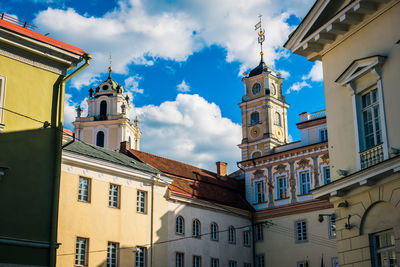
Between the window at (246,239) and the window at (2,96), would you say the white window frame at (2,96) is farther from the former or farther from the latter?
the window at (246,239)

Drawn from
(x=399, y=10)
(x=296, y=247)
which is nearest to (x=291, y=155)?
(x=296, y=247)

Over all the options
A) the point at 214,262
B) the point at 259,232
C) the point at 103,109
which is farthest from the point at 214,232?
Result: the point at 103,109

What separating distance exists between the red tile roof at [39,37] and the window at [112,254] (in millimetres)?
15247

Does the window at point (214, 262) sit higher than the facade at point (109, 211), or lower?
lower

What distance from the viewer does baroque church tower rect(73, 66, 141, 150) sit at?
88.1 m

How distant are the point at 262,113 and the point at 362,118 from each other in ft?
139

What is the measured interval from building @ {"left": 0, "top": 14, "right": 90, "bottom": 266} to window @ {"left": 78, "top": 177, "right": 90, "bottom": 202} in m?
12.8

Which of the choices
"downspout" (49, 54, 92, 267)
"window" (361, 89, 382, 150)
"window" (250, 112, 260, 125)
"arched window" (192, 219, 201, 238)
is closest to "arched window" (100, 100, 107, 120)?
"window" (250, 112, 260, 125)

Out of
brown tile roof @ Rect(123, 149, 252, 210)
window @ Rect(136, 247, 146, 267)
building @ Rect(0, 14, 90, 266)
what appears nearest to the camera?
building @ Rect(0, 14, 90, 266)

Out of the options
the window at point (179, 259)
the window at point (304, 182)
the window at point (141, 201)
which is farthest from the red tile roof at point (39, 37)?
the window at point (304, 182)

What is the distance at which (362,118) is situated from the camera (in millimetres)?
16406

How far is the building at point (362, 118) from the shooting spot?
1493cm

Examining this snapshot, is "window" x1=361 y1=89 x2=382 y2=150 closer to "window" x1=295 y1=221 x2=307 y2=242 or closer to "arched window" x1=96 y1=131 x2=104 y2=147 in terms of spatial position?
"window" x1=295 y1=221 x2=307 y2=242

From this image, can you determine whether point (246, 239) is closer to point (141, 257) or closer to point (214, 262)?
point (214, 262)
